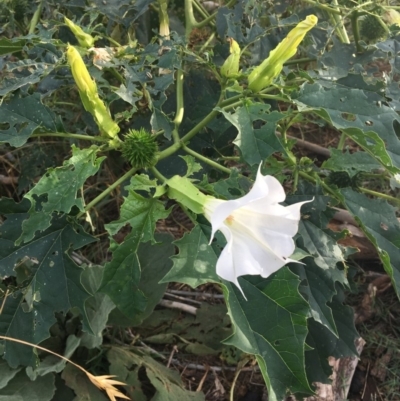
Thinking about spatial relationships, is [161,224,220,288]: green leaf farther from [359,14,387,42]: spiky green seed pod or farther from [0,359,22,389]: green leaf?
[359,14,387,42]: spiky green seed pod

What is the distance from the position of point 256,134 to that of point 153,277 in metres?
0.81

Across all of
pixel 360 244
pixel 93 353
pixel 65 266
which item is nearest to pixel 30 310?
pixel 65 266

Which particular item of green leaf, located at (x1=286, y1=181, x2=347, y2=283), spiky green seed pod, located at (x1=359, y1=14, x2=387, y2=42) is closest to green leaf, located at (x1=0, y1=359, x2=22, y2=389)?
green leaf, located at (x1=286, y1=181, x2=347, y2=283)

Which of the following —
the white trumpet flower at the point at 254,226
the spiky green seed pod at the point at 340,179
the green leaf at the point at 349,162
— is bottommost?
the spiky green seed pod at the point at 340,179

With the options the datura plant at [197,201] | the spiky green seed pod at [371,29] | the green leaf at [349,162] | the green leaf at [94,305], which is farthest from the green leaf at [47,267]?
the spiky green seed pod at [371,29]

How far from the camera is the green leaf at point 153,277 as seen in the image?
1.86m

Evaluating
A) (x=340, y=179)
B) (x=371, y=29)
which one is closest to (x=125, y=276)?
(x=340, y=179)

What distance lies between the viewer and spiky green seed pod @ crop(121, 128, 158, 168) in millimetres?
1323

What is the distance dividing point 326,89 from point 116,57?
1.93 feet

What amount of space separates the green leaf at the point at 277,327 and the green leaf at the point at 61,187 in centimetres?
41

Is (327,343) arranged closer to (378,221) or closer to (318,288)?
(318,288)

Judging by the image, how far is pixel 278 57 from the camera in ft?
3.93

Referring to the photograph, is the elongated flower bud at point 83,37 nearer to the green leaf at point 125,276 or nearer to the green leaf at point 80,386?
the green leaf at point 125,276

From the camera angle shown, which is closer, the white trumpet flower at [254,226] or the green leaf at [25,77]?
the white trumpet flower at [254,226]
